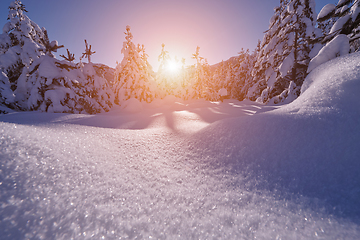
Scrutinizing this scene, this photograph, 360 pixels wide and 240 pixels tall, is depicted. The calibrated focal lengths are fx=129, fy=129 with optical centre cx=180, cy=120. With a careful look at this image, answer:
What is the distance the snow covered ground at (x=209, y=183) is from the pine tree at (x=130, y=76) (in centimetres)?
1445

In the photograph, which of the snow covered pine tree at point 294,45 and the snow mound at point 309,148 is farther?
the snow covered pine tree at point 294,45

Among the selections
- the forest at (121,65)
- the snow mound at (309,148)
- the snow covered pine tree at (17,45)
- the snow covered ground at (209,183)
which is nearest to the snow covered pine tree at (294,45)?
the forest at (121,65)

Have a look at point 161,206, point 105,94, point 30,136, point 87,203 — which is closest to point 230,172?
point 161,206

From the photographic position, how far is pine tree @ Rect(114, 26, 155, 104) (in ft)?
48.8

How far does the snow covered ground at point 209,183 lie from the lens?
75 centimetres

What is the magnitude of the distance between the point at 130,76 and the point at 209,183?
Answer: 16154 mm

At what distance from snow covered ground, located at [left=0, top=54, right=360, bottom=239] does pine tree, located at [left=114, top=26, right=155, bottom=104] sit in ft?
47.4

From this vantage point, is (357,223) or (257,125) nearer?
(357,223)

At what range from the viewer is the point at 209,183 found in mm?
1257

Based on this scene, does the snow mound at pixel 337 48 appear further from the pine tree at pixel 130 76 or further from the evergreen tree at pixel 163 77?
the evergreen tree at pixel 163 77

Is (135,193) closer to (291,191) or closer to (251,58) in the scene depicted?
(291,191)

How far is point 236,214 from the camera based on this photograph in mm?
897

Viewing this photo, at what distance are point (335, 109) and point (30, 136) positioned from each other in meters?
3.39

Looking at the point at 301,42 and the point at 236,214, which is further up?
the point at 301,42
